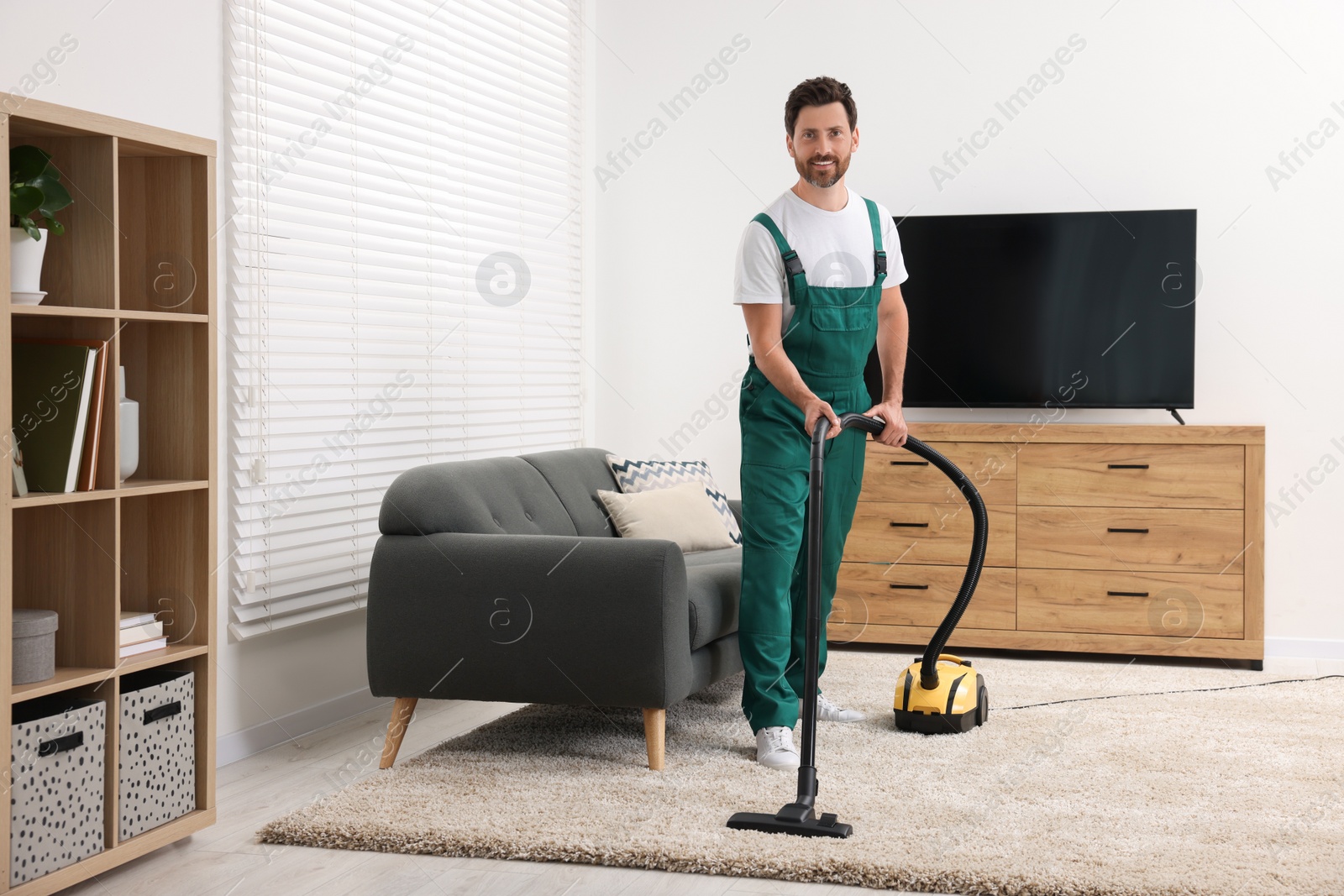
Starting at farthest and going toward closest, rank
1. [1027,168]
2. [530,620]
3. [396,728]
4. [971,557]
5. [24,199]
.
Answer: [1027,168]
[971,557]
[396,728]
[530,620]
[24,199]

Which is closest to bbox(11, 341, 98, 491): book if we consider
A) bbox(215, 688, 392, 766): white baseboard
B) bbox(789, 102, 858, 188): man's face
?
bbox(215, 688, 392, 766): white baseboard

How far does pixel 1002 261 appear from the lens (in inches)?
175

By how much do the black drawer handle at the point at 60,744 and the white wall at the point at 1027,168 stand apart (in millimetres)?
3121

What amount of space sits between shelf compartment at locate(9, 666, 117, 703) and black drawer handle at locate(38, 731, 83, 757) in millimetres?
79

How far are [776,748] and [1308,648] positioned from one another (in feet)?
8.30

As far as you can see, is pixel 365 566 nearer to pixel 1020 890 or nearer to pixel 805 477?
pixel 805 477

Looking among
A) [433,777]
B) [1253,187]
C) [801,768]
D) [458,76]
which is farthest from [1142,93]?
[433,777]

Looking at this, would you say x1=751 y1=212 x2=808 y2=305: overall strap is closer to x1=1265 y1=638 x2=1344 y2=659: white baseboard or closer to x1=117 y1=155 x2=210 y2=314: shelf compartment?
x1=117 y1=155 x2=210 y2=314: shelf compartment

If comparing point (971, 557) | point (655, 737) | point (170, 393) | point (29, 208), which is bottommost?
point (655, 737)

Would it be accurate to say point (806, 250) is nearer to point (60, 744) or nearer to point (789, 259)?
point (789, 259)

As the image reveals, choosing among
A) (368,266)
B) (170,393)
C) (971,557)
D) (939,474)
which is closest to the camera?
(170,393)

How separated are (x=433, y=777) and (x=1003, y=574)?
2266 millimetres

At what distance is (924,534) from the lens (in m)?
4.30

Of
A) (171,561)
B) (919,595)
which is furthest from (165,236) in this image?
(919,595)
